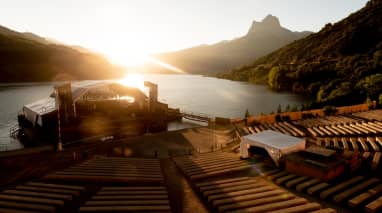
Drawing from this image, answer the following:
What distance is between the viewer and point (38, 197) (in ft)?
43.7

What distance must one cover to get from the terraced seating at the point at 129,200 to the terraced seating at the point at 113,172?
4.35ft

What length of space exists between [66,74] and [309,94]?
160 m

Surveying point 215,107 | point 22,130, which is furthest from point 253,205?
point 215,107

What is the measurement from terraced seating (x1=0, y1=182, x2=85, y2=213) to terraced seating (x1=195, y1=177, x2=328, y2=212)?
7.18 metres

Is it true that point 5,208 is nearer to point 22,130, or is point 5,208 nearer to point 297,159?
point 297,159

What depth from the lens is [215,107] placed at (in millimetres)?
78750

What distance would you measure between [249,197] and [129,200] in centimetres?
603

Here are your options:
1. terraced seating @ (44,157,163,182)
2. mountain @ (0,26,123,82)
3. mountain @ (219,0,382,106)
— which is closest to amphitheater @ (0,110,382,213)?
terraced seating @ (44,157,163,182)

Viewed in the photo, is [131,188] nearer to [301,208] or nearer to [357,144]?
[301,208]

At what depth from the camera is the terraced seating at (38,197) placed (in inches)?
476

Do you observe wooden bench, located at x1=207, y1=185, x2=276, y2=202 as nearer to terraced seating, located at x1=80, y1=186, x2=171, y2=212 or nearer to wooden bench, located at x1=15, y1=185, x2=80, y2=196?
terraced seating, located at x1=80, y1=186, x2=171, y2=212

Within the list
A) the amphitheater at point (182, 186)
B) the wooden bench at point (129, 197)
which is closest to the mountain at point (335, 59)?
the amphitheater at point (182, 186)

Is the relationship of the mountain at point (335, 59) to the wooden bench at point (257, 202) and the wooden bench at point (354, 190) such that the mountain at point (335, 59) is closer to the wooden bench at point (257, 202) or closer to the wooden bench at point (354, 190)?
the wooden bench at point (354, 190)

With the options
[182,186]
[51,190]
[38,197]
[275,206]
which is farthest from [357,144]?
[38,197]
